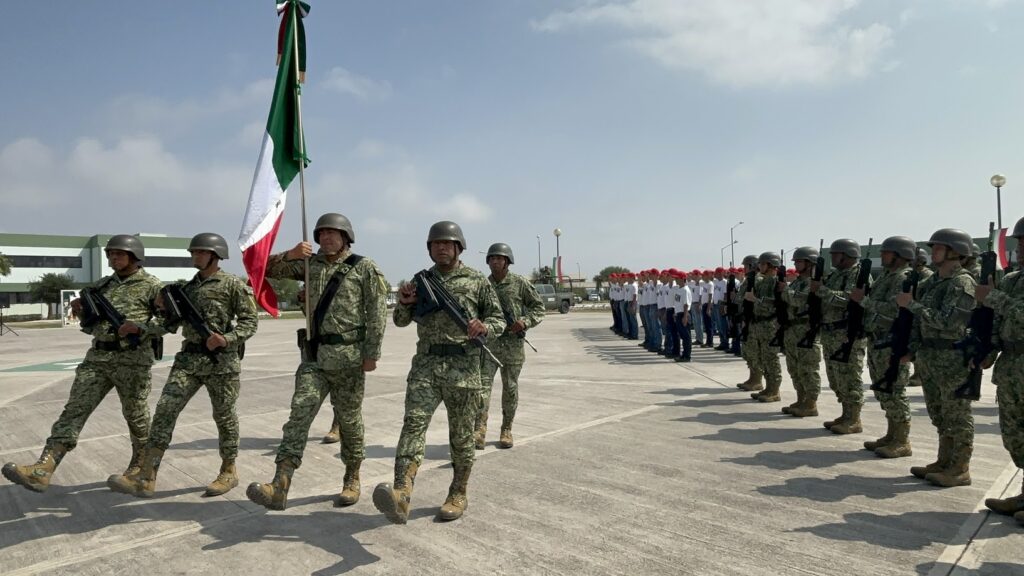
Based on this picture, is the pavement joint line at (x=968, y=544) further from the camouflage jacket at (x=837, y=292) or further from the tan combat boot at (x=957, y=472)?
the camouflage jacket at (x=837, y=292)

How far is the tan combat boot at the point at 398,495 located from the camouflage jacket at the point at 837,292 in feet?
15.8

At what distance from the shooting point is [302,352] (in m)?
4.54

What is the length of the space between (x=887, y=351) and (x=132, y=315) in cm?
652

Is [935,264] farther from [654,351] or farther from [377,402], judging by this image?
[654,351]

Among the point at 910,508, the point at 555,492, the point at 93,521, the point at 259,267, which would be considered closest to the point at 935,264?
the point at 910,508

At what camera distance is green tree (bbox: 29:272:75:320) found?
193 feet

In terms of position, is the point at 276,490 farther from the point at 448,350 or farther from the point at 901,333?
the point at 901,333

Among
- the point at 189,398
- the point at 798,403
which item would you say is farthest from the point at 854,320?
the point at 189,398

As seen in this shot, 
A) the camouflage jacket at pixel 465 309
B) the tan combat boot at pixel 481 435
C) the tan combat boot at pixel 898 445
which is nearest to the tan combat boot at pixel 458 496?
the camouflage jacket at pixel 465 309

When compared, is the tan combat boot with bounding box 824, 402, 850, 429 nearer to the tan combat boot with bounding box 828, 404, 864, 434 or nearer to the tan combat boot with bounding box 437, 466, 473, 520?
the tan combat boot with bounding box 828, 404, 864, 434

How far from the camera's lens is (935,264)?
4816 millimetres

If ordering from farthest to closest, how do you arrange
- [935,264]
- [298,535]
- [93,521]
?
[935,264] → [93,521] → [298,535]

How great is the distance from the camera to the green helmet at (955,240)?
4578mm

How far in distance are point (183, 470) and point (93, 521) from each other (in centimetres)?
122
